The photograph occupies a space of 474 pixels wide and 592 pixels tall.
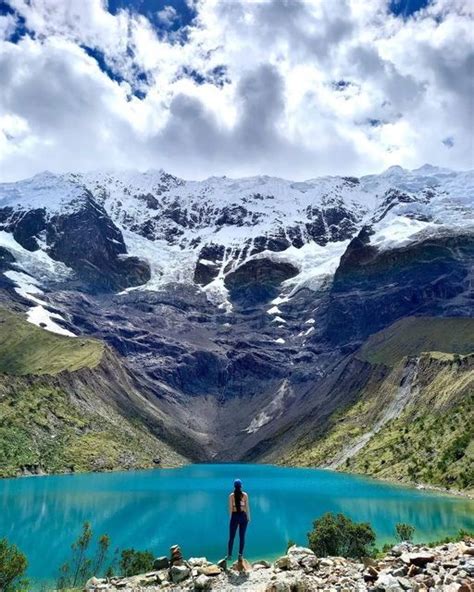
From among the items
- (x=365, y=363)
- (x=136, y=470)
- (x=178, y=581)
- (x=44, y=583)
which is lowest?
(x=136, y=470)

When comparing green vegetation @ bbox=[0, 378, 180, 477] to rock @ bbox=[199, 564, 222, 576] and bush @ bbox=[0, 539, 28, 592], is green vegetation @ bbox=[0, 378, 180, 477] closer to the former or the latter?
bush @ bbox=[0, 539, 28, 592]

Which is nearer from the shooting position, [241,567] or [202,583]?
[202,583]

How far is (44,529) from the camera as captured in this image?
1961 inches

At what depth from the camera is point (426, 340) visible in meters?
179

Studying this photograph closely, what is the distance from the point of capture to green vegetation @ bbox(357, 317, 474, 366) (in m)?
170

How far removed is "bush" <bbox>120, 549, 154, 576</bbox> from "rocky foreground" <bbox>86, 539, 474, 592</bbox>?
4.81 metres

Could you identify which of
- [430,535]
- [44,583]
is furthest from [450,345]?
[44,583]

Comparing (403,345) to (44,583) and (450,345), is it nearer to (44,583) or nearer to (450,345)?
(450,345)

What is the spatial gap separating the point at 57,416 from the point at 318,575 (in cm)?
12150

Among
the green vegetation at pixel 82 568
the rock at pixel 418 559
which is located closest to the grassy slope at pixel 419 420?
the green vegetation at pixel 82 568

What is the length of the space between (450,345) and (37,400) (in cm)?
10944

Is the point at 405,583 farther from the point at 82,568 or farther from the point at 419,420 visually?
the point at 419,420

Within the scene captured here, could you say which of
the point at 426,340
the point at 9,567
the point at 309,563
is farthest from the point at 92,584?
the point at 426,340

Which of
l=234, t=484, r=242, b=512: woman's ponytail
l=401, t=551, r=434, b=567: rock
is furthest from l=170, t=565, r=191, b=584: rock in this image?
l=401, t=551, r=434, b=567: rock
